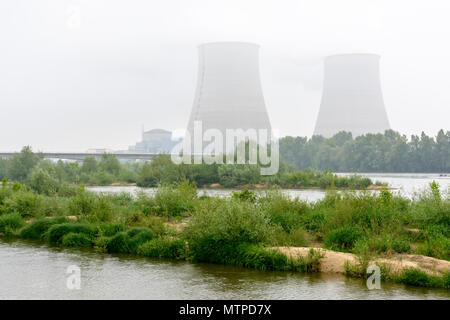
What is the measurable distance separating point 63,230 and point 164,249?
9.64 ft

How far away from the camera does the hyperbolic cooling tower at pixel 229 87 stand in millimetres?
36656

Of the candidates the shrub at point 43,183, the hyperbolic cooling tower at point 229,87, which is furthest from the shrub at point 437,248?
the hyperbolic cooling tower at point 229,87

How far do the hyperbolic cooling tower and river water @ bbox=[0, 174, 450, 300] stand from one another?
1133 inches

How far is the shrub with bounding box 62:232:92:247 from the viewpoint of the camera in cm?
1028

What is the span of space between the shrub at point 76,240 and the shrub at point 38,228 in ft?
4.07

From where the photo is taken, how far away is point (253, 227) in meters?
8.55

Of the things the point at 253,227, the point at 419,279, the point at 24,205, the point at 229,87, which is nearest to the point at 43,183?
the point at 24,205

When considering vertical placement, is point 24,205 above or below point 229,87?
below

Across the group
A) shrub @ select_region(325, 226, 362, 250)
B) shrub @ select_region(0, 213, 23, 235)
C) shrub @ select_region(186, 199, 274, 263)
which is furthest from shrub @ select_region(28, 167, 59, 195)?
shrub @ select_region(325, 226, 362, 250)

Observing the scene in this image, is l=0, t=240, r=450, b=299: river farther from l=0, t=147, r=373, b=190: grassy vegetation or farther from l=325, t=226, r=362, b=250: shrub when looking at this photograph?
l=0, t=147, r=373, b=190: grassy vegetation

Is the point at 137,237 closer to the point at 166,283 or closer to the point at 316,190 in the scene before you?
the point at 166,283
